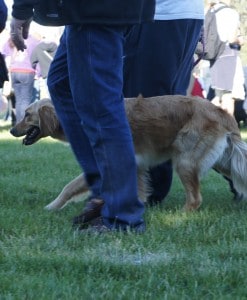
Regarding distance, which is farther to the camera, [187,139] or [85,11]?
[187,139]

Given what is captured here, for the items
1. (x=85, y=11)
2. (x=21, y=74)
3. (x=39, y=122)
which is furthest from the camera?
(x=21, y=74)

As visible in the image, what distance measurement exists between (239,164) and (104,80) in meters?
1.68

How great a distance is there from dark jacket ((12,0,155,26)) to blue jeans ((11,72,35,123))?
10930 millimetres

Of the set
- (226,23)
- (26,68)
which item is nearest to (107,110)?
(226,23)

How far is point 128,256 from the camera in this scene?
11.8ft

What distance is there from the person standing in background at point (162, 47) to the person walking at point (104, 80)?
3.19ft

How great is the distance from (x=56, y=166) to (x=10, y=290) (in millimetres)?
5147

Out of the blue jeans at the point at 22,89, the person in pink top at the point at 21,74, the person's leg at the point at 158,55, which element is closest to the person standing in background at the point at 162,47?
the person's leg at the point at 158,55

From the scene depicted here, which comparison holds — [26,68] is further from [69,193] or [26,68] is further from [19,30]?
[19,30]

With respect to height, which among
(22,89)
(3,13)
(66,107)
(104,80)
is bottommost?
(22,89)

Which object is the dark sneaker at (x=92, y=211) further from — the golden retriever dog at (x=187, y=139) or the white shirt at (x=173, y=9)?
the white shirt at (x=173, y=9)

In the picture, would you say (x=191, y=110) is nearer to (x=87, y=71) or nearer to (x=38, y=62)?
(x=87, y=71)

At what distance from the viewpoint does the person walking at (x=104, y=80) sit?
13.0 ft

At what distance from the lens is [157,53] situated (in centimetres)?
516
